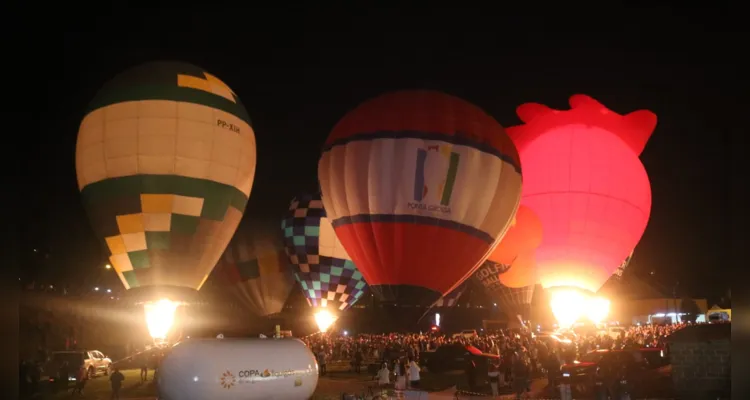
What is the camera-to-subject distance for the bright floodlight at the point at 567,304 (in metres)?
19.5

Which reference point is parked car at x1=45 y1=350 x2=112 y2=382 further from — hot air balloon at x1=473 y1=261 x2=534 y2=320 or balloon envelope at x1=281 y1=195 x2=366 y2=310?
hot air balloon at x1=473 y1=261 x2=534 y2=320

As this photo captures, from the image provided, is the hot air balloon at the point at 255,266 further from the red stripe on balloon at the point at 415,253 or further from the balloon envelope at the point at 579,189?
the red stripe on balloon at the point at 415,253

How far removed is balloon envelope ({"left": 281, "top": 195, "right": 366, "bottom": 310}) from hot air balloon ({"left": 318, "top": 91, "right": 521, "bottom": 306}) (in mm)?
9350

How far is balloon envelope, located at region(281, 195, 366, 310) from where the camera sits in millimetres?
24750

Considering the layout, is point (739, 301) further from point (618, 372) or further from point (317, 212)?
point (317, 212)

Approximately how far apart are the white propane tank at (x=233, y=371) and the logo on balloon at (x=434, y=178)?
4.61 m

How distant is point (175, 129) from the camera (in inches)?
659

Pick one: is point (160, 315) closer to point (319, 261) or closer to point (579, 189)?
point (319, 261)

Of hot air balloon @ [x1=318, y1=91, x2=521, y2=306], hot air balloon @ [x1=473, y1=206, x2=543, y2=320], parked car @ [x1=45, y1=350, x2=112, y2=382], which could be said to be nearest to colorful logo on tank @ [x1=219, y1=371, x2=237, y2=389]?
hot air balloon @ [x1=318, y1=91, x2=521, y2=306]

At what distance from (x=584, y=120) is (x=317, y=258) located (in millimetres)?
10822

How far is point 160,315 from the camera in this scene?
16.6 meters

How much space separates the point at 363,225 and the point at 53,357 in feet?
29.5

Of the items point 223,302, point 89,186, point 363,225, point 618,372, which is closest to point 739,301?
point 618,372

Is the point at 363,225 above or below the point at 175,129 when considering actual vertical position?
below
